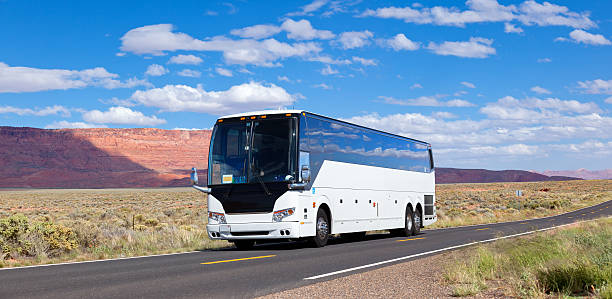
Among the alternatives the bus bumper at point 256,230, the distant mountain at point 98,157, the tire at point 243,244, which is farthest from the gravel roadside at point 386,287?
the distant mountain at point 98,157

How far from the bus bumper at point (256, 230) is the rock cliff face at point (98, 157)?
132 m

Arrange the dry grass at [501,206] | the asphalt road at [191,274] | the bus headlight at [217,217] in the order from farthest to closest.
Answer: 1. the dry grass at [501,206]
2. the bus headlight at [217,217]
3. the asphalt road at [191,274]

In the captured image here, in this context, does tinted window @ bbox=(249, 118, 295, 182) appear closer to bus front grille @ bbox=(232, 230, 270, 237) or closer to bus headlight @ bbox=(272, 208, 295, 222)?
bus headlight @ bbox=(272, 208, 295, 222)

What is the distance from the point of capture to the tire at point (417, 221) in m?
23.6

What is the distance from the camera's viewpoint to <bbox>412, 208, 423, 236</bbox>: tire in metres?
23.6

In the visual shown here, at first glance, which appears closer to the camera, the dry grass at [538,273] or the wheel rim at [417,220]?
the dry grass at [538,273]

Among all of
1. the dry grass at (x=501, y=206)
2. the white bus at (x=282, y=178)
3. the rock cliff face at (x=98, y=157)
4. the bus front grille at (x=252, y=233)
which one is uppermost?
the rock cliff face at (x=98, y=157)

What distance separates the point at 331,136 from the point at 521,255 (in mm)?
8102

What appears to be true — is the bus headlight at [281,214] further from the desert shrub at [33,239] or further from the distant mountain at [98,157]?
the distant mountain at [98,157]

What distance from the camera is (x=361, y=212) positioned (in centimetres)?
1906

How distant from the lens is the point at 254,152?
625 inches

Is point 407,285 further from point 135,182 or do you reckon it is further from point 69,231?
point 135,182

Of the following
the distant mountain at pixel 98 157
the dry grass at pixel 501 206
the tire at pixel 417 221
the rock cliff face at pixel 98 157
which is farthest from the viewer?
the rock cliff face at pixel 98 157

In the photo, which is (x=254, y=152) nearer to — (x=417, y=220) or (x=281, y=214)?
(x=281, y=214)
